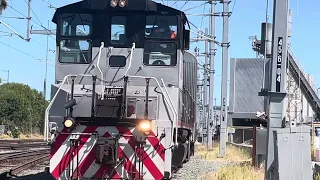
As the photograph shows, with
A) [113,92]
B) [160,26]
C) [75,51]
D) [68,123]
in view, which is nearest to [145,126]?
[113,92]

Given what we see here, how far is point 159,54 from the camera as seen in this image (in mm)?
11180

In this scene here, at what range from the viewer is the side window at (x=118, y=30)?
1121cm

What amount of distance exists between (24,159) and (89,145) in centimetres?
1289

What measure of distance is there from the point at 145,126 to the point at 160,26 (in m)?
2.66

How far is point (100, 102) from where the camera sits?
384 inches

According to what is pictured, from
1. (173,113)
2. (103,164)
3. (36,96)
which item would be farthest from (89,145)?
(36,96)

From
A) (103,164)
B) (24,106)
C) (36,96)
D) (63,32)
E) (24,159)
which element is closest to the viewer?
(103,164)

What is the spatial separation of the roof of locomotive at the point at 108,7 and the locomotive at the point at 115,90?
21mm

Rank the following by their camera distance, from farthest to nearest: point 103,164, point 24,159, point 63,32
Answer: point 24,159 < point 63,32 < point 103,164

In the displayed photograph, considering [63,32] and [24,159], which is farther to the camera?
[24,159]

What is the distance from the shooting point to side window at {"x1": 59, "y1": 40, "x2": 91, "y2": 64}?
441 inches

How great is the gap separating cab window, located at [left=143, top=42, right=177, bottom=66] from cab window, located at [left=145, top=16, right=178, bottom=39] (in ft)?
0.77

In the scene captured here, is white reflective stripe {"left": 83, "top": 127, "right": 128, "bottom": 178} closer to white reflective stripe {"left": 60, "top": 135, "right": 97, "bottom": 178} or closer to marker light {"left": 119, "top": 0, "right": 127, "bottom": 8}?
white reflective stripe {"left": 60, "top": 135, "right": 97, "bottom": 178}

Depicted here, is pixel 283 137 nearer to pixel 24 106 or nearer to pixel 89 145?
pixel 89 145
